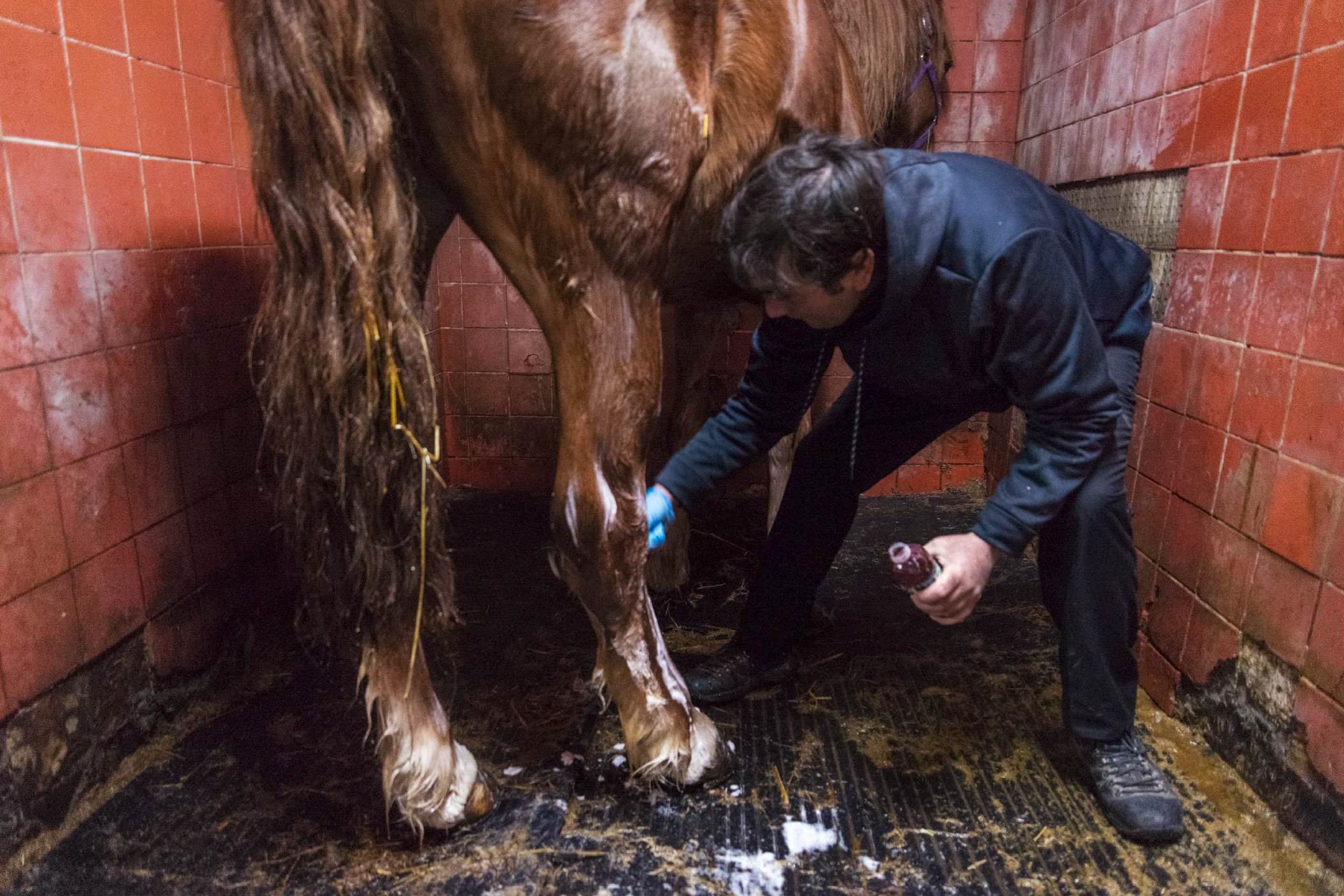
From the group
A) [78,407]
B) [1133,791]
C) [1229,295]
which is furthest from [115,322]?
[1229,295]

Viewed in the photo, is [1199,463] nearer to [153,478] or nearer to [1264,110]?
[1264,110]

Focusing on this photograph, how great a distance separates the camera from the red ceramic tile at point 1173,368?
1.75 metres

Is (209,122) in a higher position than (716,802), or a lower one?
higher

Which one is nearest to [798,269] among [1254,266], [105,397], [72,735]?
[1254,266]

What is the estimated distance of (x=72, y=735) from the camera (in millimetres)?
1449

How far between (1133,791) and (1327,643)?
0.41 meters

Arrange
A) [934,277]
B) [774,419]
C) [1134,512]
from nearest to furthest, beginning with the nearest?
1. [934,277]
2. [774,419]
3. [1134,512]

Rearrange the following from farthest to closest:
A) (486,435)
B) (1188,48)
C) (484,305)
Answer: (486,435) → (484,305) → (1188,48)

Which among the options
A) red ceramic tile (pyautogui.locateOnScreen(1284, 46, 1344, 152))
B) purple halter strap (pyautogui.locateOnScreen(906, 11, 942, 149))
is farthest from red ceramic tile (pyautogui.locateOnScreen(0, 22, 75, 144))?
purple halter strap (pyautogui.locateOnScreen(906, 11, 942, 149))

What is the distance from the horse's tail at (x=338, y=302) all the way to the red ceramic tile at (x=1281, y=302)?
150 cm

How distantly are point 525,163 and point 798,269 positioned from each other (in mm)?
466

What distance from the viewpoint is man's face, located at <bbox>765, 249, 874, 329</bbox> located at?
4.15 feet

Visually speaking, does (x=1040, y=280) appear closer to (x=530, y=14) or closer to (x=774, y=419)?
(x=774, y=419)

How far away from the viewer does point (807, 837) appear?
142 centimetres
